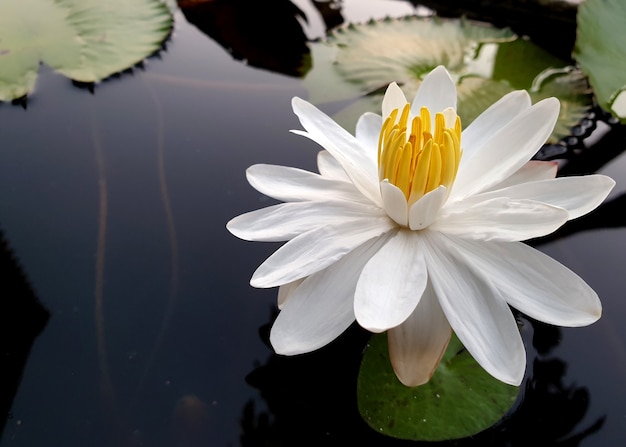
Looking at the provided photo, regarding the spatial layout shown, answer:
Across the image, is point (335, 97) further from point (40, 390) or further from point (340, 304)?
point (40, 390)

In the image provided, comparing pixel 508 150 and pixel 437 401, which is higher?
pixel 508 150

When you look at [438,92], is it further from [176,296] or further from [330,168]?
[176,296]

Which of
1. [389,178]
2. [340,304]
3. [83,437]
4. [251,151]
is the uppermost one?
[389,178]

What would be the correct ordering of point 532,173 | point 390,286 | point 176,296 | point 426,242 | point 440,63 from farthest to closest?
point 440,63, point 176,296, point 532,173, point 426,242, point 390,286

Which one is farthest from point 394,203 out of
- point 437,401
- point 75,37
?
point 75,37

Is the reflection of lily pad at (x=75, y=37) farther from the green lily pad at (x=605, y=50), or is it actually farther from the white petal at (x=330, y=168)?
the green lily pad at (x=605, y=50)

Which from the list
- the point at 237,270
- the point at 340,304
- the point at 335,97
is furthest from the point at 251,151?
the point at 340,304

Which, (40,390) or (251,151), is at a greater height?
(251,151)

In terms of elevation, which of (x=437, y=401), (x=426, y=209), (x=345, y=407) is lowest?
(x=345, y=407)
